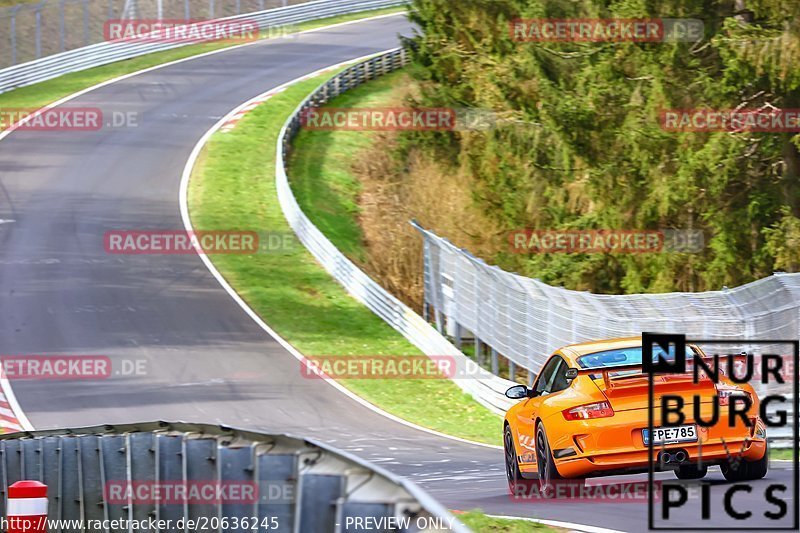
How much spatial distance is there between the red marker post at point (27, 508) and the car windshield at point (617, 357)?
17.0ft

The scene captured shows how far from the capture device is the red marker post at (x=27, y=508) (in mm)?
8906

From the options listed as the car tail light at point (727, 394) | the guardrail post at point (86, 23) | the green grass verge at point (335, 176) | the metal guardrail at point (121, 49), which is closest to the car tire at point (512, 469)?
the car tail light at point (727, 394)

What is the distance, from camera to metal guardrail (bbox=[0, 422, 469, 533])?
23.3ft

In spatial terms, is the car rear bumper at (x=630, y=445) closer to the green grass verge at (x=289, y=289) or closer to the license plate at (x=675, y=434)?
the license plate at (x=675, y=434)

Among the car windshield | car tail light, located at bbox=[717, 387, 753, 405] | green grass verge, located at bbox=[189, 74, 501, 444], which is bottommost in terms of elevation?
green grass verge, located at bbox=[189, 74, 501, 444]

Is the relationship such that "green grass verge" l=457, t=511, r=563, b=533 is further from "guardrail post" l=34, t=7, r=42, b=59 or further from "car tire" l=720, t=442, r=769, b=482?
"guardrail post" l=34, t=7, r=42, b=59

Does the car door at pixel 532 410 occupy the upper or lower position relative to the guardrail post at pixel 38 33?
lower

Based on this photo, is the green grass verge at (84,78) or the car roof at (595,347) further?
the green grass verge at (84,78)

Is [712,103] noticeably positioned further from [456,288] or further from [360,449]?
[360,449]

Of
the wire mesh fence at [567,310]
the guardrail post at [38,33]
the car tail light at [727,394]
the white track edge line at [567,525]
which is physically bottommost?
the wire mesh fence at [567,310]

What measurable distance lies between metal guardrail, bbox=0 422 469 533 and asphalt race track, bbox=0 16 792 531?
9.45 ft

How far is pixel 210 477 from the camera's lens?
9.52m

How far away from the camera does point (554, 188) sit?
113 feet

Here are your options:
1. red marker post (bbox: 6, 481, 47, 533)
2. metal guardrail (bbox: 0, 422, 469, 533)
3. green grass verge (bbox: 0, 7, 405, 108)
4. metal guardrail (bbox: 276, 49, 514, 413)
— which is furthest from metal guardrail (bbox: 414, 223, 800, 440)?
green grass verge (bbox: 0, 7, 405, 108)
